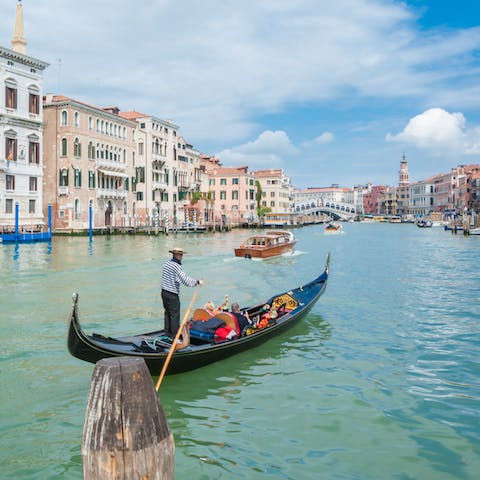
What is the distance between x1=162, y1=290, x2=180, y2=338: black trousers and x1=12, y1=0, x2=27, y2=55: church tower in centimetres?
2874

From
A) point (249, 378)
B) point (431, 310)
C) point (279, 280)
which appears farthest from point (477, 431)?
point (279, 280)

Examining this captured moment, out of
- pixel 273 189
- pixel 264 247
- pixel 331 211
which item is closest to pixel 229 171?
pixel 273 189

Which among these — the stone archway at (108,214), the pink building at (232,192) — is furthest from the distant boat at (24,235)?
the pink building at (232,192)

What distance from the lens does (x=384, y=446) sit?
4.31m

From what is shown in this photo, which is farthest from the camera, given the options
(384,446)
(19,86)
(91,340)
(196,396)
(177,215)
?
(177,215)

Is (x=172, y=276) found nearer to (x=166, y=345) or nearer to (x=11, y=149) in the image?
(x=166, y=345)

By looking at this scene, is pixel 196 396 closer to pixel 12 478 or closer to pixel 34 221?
pixel 12 478

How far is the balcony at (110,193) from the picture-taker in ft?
119

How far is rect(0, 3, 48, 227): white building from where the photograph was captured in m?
27.1

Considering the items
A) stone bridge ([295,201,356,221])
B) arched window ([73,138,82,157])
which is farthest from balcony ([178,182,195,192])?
stone bridge ([295,201,356,221])

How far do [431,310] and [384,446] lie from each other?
6.36 meters

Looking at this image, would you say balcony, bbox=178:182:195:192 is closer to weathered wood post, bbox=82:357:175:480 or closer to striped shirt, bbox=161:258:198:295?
striped shirt, bbox=161:258:198:295

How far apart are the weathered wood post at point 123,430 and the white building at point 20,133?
1081 inches

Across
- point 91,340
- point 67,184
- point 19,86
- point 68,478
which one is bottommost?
point 68,478
